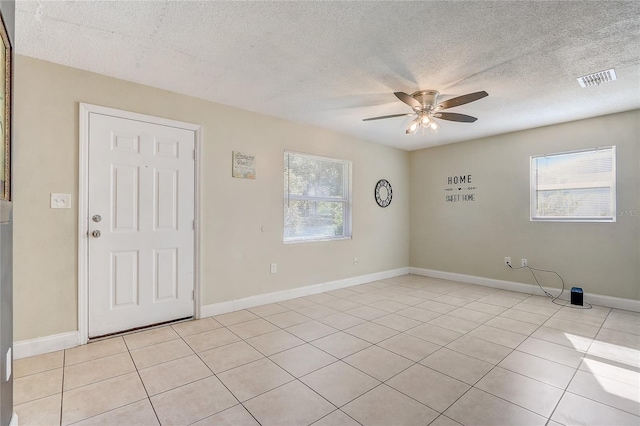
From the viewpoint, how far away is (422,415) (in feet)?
5.74

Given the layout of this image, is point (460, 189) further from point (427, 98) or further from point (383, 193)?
point (427, 98)

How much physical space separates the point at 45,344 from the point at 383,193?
188 inches

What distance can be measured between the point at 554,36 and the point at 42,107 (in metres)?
4.02

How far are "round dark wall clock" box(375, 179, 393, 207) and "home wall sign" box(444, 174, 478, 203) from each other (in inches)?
39.6

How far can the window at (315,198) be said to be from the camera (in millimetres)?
4270

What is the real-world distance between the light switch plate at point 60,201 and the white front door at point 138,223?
0.15 meters

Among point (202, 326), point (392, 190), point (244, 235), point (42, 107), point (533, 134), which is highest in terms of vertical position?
point (533, 134)

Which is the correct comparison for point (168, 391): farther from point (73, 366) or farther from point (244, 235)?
point (244, 235)

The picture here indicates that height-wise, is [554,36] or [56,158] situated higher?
[554,36]

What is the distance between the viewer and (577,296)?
386 centimetres

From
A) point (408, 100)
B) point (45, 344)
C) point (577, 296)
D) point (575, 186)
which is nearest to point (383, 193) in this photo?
point (575, 186)

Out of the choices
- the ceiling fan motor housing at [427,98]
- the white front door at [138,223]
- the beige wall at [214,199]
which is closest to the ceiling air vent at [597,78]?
the ceiling fan motor housing at [427,98]

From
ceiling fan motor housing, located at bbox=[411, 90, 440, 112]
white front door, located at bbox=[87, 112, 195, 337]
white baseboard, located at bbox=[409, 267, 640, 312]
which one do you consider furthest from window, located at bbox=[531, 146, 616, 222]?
white front door, located at bbox=[87, 112, 195, 337]

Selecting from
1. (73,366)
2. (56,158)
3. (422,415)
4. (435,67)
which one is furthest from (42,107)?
(422,415)
